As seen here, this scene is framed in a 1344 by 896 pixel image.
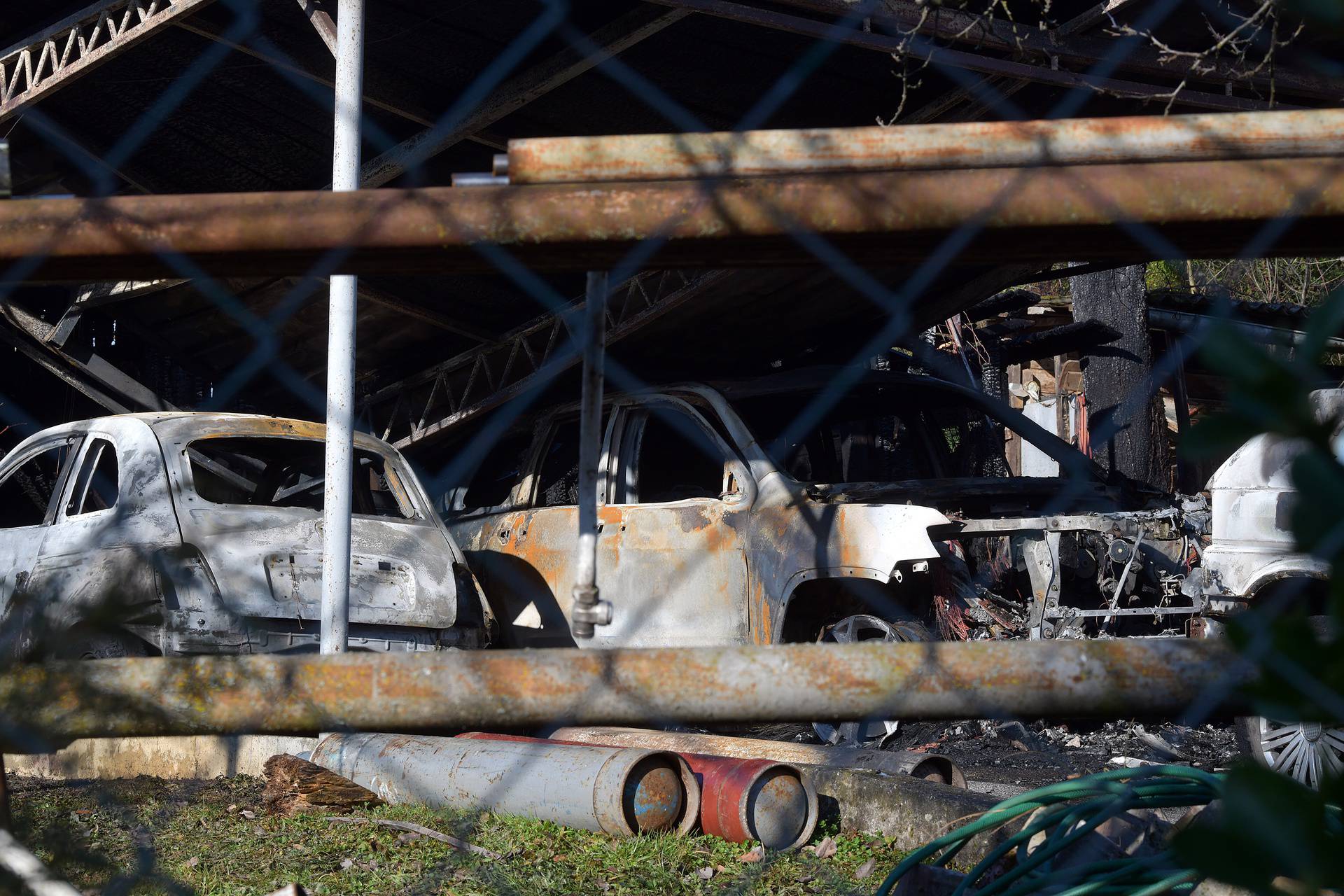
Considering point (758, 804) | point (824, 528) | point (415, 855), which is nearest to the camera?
point (415, 855)

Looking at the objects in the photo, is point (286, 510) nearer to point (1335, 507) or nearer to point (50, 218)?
point (50, 218)

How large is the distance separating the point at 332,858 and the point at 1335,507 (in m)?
3.45

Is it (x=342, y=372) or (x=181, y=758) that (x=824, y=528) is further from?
(x=181, y=758)

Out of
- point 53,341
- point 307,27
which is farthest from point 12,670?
point 53,341

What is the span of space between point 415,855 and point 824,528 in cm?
253

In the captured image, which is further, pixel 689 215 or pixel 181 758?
pixel 181 758

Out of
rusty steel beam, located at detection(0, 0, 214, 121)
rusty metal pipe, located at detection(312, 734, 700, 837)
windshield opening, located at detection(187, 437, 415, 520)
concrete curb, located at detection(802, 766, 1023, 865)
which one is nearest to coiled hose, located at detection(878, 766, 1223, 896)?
concrete curb, located at detection(802, 766, 1023, 865)

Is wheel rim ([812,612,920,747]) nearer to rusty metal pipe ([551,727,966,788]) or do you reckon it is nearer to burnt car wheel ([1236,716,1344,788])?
rusty metal pipe ([551,727,966,788])

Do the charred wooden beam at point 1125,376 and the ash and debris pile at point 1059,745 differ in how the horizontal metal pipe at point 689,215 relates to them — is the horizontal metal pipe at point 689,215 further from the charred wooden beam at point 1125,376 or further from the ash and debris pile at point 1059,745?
the charred wooden beam at point 1125,376

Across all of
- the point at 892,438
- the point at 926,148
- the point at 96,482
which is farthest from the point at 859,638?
the point at 926,148

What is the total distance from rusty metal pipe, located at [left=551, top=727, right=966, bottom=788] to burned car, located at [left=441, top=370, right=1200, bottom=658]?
0.58m

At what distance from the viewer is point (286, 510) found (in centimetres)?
522

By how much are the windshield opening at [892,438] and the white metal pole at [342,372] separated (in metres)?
2.98

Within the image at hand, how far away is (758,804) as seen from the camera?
12.1 ft
